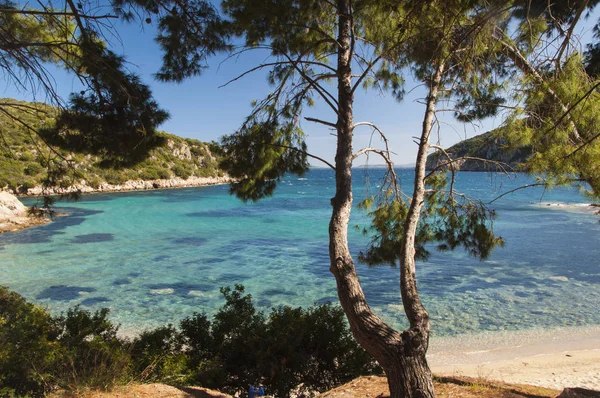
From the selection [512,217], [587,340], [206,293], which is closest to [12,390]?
[206,293]

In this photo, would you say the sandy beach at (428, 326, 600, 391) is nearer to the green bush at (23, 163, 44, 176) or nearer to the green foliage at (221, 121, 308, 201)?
the green foliage at (221, 121, 308, 201)

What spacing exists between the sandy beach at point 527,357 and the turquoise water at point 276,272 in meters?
0.58

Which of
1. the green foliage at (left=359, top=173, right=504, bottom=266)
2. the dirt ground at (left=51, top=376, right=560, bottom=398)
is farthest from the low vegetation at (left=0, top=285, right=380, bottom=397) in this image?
the green foliage at (left=359, top=173, right=504, bottom=266)

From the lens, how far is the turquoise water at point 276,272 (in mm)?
10477

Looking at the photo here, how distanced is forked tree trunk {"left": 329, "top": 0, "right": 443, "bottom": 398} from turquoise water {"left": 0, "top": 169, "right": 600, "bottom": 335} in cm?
93

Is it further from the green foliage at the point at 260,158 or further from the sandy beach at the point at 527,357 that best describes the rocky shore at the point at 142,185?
the green foliage at the point at 260,158

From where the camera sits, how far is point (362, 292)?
11.8 feet

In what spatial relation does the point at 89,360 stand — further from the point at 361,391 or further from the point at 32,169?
the point at 32,169

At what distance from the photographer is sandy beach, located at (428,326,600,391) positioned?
6.53 metres

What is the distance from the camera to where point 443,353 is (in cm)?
795

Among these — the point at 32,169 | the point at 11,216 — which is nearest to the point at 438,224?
the point at 11,216

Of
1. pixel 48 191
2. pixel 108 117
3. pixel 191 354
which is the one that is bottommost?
pixel 191 354

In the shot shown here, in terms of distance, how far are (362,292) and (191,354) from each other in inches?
127

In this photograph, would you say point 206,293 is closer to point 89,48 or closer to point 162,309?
point 162,309
